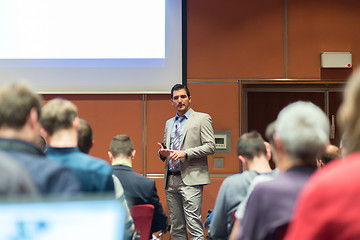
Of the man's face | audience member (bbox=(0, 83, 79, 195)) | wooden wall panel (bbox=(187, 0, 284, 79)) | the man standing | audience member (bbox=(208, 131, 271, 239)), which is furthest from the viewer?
wooden wall panel (bbox=(187, 0, 284, 79))

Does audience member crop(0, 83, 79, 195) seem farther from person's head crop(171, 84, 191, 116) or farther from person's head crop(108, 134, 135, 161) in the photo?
person's head crop(171, 84, 191, 116)

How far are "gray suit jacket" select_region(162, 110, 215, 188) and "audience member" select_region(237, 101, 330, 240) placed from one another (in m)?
2.44

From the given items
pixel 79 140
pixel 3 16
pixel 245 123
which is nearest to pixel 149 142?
pixel 245 123

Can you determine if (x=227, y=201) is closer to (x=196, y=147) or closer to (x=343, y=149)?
(x=343, y=149)

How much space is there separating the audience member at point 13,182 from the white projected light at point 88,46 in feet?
12.2

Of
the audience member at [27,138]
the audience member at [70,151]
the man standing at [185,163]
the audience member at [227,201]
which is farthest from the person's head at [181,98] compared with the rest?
the audience member at [27,138]

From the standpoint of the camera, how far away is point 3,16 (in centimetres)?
470

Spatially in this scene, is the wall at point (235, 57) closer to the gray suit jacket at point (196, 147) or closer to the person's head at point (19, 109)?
the gray suit jacket at point (196, 147)

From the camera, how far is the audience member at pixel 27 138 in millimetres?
1119

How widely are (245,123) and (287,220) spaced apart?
3.96 metres

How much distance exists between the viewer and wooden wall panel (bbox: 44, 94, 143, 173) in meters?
4.75

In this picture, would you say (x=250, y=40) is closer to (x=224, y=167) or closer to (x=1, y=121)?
(x=224, y=167)

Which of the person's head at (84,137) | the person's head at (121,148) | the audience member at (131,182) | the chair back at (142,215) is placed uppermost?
the person's head at (84,137)

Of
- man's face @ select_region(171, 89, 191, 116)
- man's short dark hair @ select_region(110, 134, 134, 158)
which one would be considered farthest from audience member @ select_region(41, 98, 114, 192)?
man's face @ select_region(171, 89, 191, 116)
